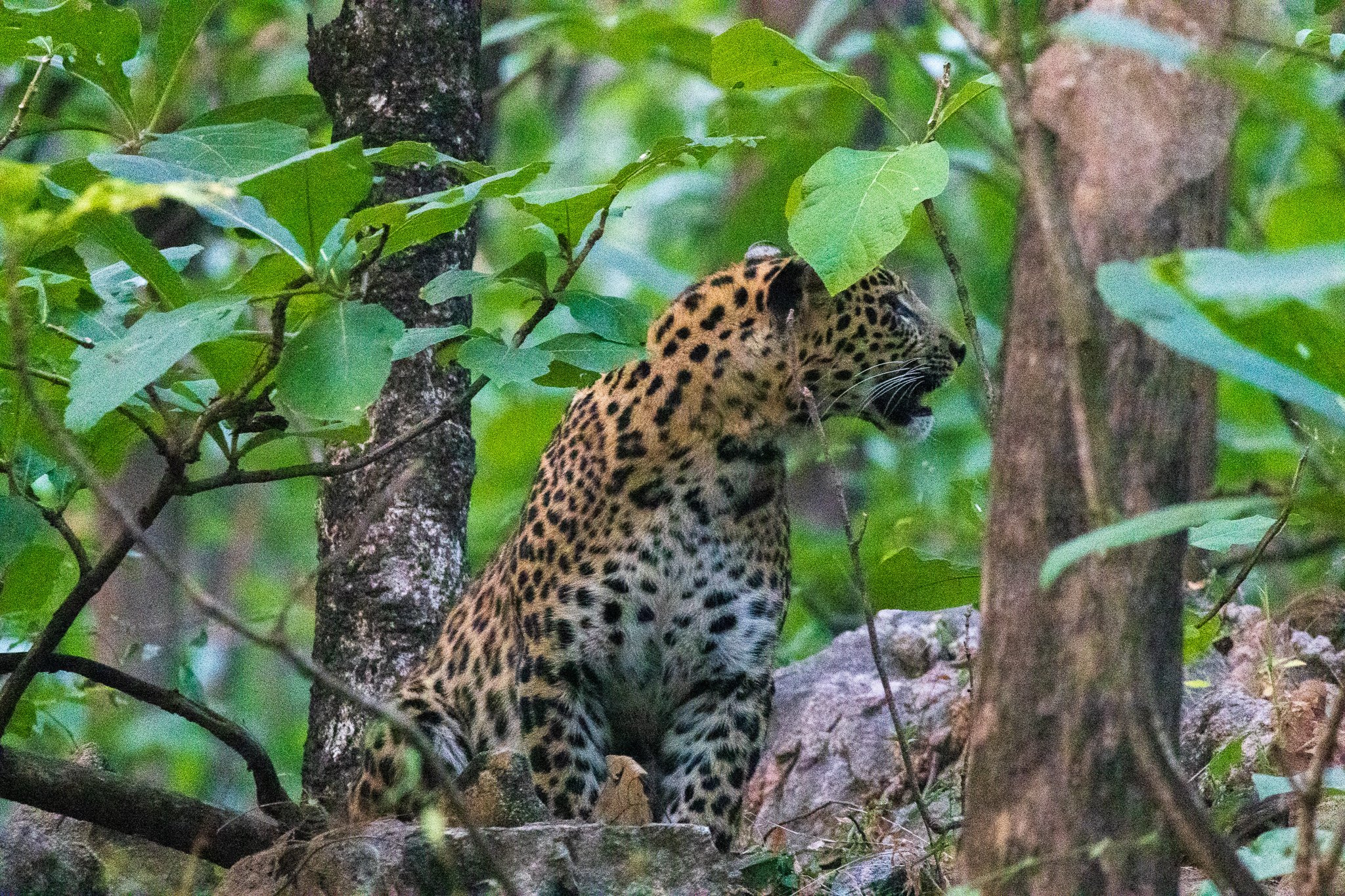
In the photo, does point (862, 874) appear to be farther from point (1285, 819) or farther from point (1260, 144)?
point (1260, 144)

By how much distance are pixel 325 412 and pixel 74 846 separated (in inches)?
104

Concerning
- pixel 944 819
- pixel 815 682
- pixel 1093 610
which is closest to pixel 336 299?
pixel 1093 610

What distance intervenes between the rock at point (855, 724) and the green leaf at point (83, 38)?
3.67 meters

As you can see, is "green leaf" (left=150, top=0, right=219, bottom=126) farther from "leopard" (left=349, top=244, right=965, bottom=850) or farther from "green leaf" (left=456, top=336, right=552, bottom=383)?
"leopard" (left=349, top=244, right=965, bottom=850)

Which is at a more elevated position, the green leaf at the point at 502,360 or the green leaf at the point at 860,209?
the green leaf at the point at 860,209

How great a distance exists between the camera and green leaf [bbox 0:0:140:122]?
4.35 metres

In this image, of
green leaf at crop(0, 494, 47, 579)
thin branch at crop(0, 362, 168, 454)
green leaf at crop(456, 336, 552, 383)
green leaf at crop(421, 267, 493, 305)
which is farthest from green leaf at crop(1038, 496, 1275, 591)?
green leaf at crop(0, 494, 47, 579)

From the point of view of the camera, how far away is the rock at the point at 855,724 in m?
6.74

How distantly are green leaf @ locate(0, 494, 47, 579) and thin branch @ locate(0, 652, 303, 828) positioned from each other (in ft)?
1.47

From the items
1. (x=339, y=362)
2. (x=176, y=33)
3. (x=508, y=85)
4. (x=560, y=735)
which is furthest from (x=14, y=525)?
(x=508, y=85)

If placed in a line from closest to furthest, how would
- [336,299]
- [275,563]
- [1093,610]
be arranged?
[1093,610] < [336,299] < [275,563]

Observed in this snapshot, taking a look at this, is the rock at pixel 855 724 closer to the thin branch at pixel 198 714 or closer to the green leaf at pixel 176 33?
the thin branch at pixel 198 714

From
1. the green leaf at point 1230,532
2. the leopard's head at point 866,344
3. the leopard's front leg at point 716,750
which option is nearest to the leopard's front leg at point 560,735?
the leopard's front leg at point 716,750

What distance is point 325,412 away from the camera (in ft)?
12.4
